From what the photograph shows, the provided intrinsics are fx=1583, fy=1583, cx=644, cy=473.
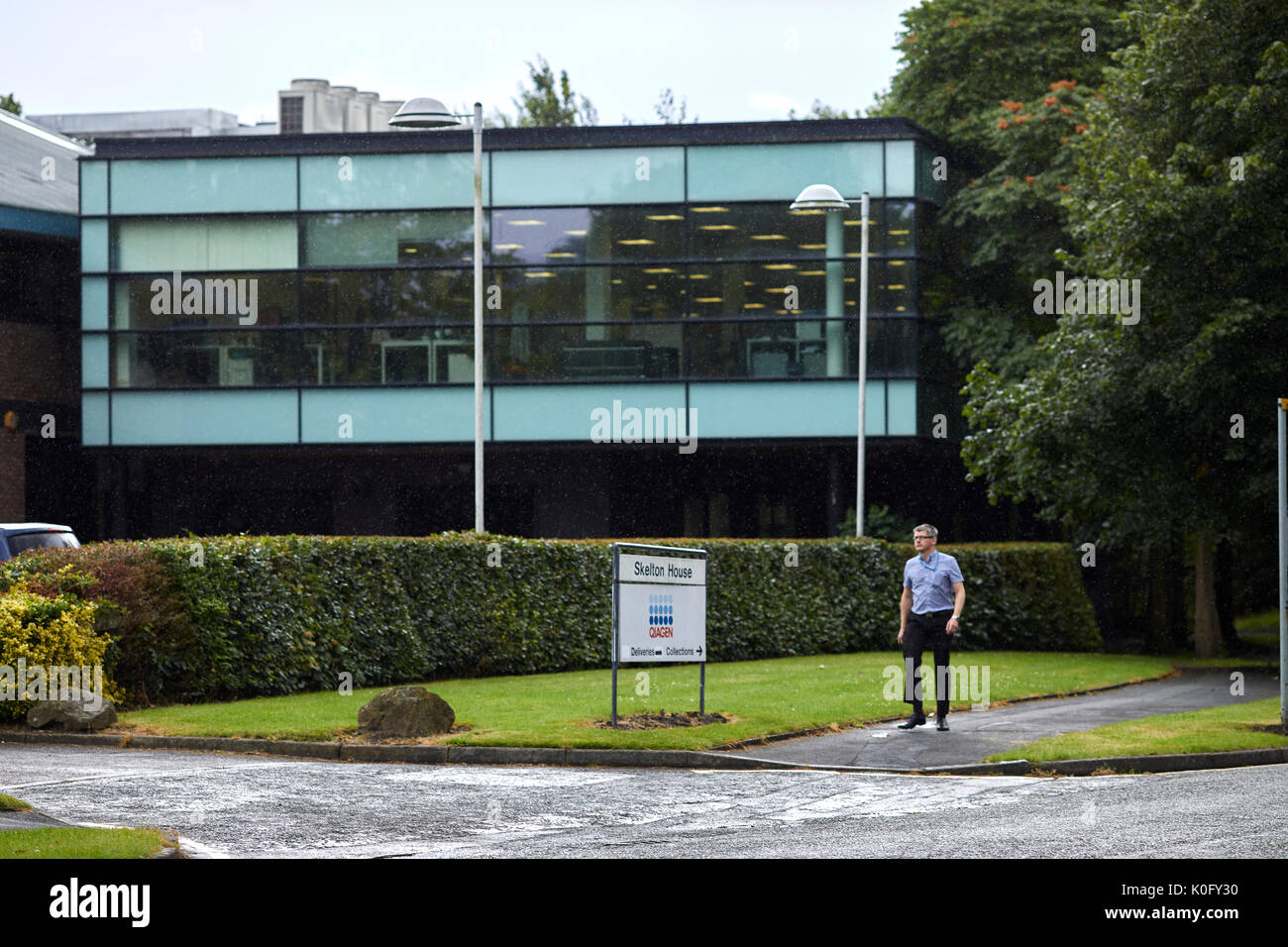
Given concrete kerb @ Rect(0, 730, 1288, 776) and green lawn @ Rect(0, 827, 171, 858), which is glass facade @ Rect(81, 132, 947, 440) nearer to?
concrete kerb @ Rect(0, 730, 1288, 776)

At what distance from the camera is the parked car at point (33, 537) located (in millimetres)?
19875

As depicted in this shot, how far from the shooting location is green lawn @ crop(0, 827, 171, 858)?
7.75 metres

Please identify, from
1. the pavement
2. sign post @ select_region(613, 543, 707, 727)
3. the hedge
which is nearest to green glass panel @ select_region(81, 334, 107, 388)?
the hedge

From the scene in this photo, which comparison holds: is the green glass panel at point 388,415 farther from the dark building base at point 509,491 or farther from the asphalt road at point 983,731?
the asphalt road at point 983,731

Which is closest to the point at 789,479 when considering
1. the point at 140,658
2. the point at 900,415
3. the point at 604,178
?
the point at 900,415

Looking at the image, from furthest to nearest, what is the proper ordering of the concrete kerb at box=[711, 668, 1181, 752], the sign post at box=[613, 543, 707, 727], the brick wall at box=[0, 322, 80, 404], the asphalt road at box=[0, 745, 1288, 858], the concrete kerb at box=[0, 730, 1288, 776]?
the brick wall at box=[0, 322, 80, 404] → the sign post at box=[613, 543, 707, 727] → the concrete kerb at box=[711, 668, 1181, 752] → the concrete kerb at box=[0, 730, 1288, 776] → the asphalt road at box=[0, 745, 1288, 858]

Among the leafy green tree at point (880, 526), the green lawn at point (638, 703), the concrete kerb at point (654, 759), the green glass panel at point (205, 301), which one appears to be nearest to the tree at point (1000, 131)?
the leafy green tree at point (880, 526)

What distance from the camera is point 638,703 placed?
55.1 feet

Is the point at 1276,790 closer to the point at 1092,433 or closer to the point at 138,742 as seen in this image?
the point at 138,742

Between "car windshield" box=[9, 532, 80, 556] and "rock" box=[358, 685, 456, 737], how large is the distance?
7276mm

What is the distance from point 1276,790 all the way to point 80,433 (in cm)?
2994

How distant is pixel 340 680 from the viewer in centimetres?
1950

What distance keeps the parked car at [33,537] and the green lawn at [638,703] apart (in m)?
4.27

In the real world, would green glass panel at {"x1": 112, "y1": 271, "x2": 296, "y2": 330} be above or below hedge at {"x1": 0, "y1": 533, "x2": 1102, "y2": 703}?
above
